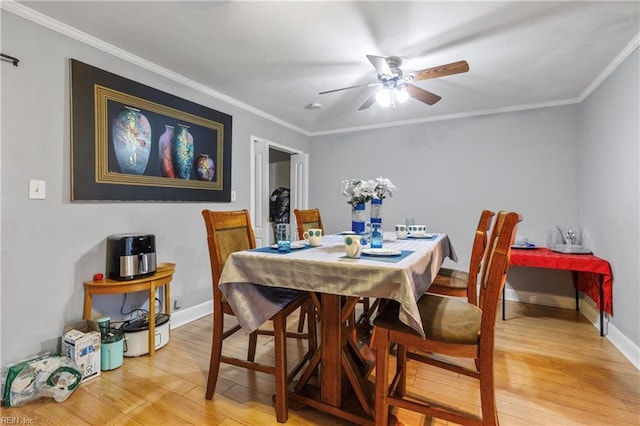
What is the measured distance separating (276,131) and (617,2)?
342cm

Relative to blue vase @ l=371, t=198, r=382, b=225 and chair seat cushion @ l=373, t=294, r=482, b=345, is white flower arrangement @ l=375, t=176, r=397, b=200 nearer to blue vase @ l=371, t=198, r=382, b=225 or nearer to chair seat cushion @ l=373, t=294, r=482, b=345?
blue vase @ l=371, t=198, r=382, b=225

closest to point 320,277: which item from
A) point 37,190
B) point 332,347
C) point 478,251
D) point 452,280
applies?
point 332,347

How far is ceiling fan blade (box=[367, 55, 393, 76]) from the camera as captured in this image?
1.95 m

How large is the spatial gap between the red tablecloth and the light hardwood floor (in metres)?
0.46

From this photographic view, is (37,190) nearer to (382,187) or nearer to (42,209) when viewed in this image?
(42,209)

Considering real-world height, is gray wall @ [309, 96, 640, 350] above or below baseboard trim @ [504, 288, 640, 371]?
above

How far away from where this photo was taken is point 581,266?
2684 mm

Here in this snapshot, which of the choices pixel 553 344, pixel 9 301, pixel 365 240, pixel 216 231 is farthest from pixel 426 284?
pixel 9 301

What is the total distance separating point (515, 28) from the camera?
79.5 inches

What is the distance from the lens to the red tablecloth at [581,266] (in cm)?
256

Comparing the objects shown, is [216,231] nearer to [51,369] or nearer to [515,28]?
[51,369]

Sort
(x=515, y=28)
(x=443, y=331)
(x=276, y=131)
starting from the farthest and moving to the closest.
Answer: (x=276, y=131) → (x=515, y=28) → (x=443, y=331)

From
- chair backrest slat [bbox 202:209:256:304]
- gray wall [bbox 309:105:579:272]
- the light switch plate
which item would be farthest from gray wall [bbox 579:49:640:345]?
the light switch plate

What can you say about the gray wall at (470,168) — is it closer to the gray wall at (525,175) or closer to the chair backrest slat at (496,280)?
the gray wall at (525,175)
